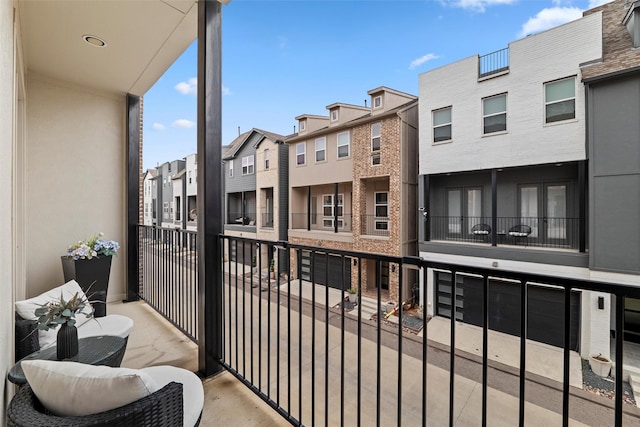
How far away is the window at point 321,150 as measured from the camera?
11555 millimetres

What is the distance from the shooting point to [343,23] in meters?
8.05

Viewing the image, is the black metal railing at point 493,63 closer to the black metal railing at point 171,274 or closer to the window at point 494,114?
the window at point 494,114

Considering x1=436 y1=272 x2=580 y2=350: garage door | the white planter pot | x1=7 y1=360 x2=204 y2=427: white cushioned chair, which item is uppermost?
x1=7 y1=360 x2=204 y2=427: white cushioned chair

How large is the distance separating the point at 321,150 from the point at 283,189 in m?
2.76

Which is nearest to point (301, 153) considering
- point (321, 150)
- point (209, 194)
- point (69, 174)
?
point (321, 150)

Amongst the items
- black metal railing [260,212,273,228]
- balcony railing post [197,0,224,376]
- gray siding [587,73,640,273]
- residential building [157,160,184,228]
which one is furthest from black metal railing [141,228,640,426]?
residential building [157,160,184,228]

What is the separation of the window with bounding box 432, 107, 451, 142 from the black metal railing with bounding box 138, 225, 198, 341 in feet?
27.1

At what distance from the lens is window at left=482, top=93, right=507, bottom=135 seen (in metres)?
7.69

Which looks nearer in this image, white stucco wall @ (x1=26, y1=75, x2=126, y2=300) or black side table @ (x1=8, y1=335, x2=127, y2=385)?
black side table @ (x1=8, y1=335, x2=127, y2=385)

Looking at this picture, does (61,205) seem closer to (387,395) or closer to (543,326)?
(387,395)

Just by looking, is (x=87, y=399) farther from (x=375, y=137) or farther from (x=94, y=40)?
(x=375, y=137)

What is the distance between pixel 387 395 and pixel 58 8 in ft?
15.4

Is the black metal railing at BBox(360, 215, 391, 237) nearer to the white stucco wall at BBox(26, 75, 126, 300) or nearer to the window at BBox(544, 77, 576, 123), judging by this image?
the window at BBox(544, 77, 576, 123)

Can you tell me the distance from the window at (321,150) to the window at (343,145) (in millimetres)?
715
